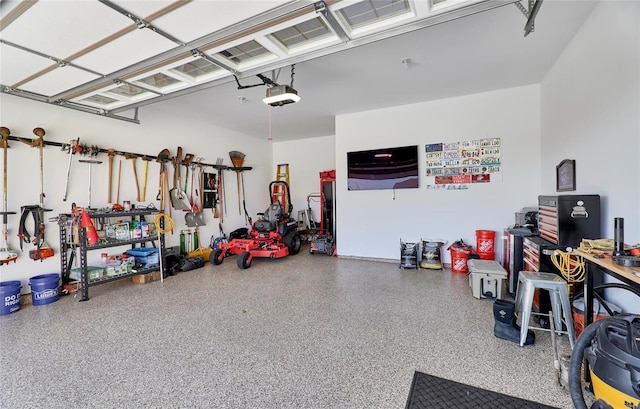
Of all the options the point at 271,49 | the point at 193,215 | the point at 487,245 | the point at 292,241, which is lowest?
the point at 292,241

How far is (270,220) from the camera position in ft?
18.5

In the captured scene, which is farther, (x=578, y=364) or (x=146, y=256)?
(x=146, y=256)

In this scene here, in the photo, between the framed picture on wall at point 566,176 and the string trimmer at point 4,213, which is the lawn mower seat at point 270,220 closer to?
the string trimmer at point 4,213

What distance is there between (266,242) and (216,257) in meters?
0.96

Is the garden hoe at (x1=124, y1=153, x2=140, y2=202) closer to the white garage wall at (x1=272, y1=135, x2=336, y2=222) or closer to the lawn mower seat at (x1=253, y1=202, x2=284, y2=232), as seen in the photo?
Result: the lawn mower seat at (x1=253, y1=202, x2=284, y2=232)

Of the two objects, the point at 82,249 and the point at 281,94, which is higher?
the point at 281,94

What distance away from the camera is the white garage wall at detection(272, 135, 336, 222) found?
7.24 meters

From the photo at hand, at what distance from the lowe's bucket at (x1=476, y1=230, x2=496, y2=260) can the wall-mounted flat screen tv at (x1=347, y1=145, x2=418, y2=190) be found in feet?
4.32

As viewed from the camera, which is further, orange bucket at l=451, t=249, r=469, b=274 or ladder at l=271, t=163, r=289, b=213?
ladder at l=271, t=163, r=289, b=213

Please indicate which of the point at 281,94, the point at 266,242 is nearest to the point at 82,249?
the point at 266,242

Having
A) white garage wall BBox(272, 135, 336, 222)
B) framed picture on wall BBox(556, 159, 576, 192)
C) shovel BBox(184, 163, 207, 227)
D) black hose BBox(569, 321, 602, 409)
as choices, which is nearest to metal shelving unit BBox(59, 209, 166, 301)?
shovel BBox(184, 163, 207, 227)

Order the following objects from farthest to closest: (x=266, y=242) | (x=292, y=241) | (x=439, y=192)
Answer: (x=292, y=241) < (x=266, y=242) < (x=439, y=192)

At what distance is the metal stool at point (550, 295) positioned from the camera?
6.48 ft

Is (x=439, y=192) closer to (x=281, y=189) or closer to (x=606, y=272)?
(x=606, y=272)
